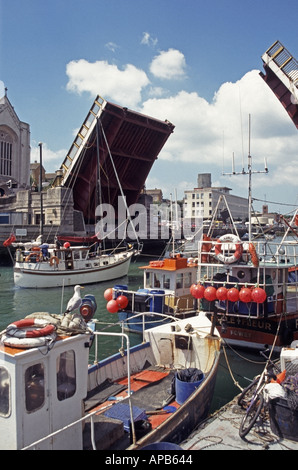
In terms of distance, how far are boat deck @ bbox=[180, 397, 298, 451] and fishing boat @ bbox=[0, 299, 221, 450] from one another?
414 mm

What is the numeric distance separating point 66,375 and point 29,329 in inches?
33.3

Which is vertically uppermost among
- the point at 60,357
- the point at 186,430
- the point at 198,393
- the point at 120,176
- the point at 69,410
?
the point at 120,176

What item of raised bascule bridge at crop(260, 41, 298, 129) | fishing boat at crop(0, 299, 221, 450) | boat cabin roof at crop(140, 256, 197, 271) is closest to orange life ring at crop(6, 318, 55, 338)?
fishing boat at crop(0, 299, 221, 450)

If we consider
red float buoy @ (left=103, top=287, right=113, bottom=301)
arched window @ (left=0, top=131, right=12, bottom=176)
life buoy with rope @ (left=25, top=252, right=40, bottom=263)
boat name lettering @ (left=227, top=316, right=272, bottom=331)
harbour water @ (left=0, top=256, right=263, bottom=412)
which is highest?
arched window @ (left=0, top=131, right=12, bottom=176)

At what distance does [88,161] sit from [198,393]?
98.8 feet

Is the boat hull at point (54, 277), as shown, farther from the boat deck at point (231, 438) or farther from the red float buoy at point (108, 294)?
the boat deck at point (231, 438)

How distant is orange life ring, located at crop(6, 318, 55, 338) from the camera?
509cm

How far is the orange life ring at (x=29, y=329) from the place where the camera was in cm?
509

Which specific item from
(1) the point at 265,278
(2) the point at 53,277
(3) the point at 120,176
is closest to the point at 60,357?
(1) the point at 265,278

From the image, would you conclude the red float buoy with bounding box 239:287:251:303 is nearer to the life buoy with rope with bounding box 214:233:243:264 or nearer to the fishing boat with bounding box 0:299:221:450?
the life buoy with rope with bounding box 214:233:243:264

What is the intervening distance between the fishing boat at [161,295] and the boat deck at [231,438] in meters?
7.57

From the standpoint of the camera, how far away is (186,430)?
23.6ft

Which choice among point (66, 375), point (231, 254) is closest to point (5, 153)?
point (231, 254)
